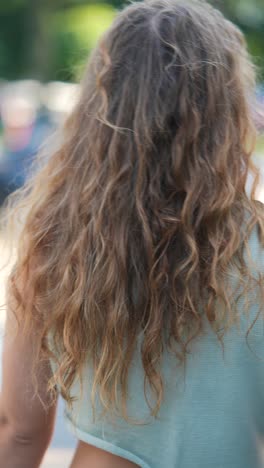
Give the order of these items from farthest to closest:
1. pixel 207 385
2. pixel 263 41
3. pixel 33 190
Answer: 1. pixel 263 41
2. pixel 33 190
3. pixel 207 385

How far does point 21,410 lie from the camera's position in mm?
1632

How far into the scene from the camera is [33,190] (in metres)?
1.66

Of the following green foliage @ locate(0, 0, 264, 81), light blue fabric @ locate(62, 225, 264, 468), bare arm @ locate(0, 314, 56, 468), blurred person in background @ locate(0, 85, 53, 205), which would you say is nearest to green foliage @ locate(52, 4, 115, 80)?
green foliage @ locate(0, 0, 264, 81)

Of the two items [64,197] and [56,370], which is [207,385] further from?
[64,197]

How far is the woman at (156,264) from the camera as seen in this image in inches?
56.6

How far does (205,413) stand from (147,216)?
356 mm

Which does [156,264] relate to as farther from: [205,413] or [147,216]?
[205,413]

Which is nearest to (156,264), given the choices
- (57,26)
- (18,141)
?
(18,141)

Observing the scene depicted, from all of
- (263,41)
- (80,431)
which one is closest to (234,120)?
(80,431)

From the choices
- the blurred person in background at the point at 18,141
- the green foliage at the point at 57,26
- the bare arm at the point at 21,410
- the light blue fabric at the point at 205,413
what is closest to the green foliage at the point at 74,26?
the green foliage at the point at 57,26

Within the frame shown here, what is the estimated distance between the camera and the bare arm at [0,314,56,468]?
157cm

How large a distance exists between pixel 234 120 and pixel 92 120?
0.86 ft

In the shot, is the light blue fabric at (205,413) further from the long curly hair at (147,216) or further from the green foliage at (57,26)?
the green foliage at (57,26)

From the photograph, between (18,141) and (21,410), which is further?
(18,141)
